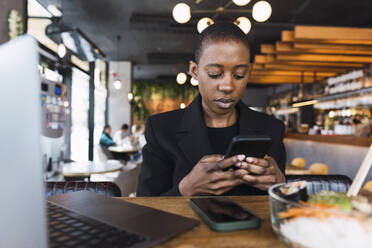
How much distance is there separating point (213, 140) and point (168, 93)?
12.0 meters

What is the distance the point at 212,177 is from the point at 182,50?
314 inches

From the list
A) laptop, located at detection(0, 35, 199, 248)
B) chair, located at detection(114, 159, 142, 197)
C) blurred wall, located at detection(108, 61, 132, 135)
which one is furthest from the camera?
blurred wall, located at detection(108, 61, 132, 135)

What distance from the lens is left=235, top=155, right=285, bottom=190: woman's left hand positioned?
0.85m

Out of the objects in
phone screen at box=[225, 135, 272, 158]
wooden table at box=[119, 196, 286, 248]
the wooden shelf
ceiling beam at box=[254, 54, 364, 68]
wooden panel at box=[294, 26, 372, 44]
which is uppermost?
wooden panel at box=[294, 26, 372, 44]

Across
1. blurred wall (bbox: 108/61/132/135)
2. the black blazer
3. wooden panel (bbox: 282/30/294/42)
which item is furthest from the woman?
blurred wall (bbox: 108/61/132/135)

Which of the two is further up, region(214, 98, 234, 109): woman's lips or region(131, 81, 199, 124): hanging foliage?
region(131, 81, 199, 124): hanging foliage

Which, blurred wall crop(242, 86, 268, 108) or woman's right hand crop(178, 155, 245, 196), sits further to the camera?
blurred wall crop(242, 86, 268, 108)

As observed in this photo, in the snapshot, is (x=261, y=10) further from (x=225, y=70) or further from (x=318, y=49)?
(x=318, y=49)

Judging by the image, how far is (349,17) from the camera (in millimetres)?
5867

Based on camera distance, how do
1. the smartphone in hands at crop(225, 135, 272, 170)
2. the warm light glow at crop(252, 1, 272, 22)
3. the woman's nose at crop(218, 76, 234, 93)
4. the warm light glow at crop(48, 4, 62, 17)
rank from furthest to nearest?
the warm light glow at crop(48, 4, 62, 17), the warm light glow at crop(252, 1, 272, 22), the woman's nose at crop(218, 76, 234, 93), the smartphone in hands at crop(225, 135, 272, 170)

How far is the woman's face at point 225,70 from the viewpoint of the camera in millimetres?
1121

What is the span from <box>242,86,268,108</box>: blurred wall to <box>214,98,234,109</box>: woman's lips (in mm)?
14406

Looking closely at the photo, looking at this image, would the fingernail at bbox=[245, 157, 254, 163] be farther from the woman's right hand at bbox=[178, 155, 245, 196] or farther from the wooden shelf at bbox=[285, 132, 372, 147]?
the wooden shelf at bbox=[285, 132, 372, 147]

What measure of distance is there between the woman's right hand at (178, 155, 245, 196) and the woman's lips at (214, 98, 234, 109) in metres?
0.33
